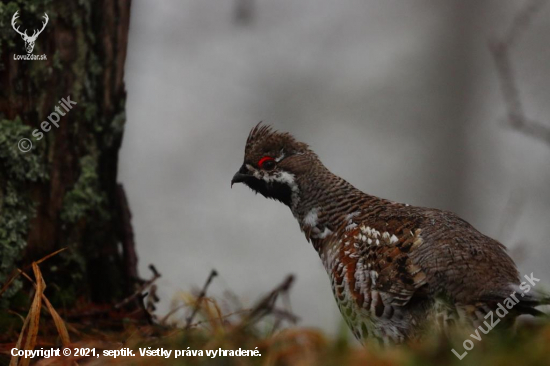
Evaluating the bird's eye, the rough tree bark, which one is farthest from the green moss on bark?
the bird's eye

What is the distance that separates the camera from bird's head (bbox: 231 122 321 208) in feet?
12.5

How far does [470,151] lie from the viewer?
1192cm

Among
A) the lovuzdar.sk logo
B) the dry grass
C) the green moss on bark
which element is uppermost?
the lovuzdar.sk logo

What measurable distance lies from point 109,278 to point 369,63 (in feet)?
30.9

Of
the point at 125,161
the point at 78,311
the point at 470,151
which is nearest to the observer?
the point at 78,311

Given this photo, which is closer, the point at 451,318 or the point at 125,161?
the point at 451,318

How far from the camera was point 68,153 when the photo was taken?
3.68 meters

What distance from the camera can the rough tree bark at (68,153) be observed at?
3.37m

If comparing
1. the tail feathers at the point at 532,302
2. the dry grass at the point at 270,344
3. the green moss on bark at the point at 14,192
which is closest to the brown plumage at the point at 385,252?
the tail feathers at the point at 532,302

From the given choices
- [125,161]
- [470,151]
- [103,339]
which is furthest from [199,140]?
[103,339]

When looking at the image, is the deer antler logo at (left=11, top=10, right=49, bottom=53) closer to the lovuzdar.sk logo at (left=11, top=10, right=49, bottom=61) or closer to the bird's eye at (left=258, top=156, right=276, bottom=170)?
the lovuzdar.sk logo at (left=11, top=10, right=49, bottom=61)

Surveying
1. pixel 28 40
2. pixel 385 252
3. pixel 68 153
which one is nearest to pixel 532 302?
pixel 385 252

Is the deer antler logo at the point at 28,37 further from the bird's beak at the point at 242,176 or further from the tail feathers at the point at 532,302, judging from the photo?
the tail feathers at the point at 532,302

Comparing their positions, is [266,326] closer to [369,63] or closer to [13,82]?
[13,82]
